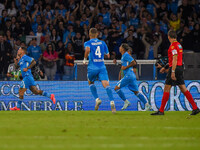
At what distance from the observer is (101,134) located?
8312mm

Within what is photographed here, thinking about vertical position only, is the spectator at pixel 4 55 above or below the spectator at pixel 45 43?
below

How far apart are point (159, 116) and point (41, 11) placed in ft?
38.1

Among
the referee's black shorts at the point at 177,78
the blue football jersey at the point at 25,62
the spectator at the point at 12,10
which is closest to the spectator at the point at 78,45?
the spectator at the point at 12,10

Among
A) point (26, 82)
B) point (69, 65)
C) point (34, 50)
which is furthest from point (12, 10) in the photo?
point (26, 82)

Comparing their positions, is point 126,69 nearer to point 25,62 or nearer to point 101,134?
point 25,62

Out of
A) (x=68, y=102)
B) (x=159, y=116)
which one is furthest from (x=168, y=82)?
(x=68, y=102)

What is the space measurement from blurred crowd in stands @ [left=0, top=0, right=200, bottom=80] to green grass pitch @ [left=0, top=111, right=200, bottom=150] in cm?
832

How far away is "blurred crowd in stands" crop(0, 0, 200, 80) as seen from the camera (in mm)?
19625

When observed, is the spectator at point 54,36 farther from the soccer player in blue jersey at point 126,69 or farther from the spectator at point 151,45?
the soccer player in blue jersey at point 126,69

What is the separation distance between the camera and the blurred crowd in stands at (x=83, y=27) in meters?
19.6

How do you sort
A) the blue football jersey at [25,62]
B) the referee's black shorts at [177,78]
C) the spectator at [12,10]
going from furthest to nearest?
the spectator at [12,10]
the blue football jersey at [25,62]
the referee's black shorts at [177,78]

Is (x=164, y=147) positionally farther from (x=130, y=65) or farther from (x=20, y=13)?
(x=20, y=13)

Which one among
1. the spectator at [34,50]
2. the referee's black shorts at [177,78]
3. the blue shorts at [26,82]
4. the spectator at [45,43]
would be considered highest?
the spectator at [45,43]

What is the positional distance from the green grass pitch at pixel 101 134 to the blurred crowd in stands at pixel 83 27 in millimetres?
8320
